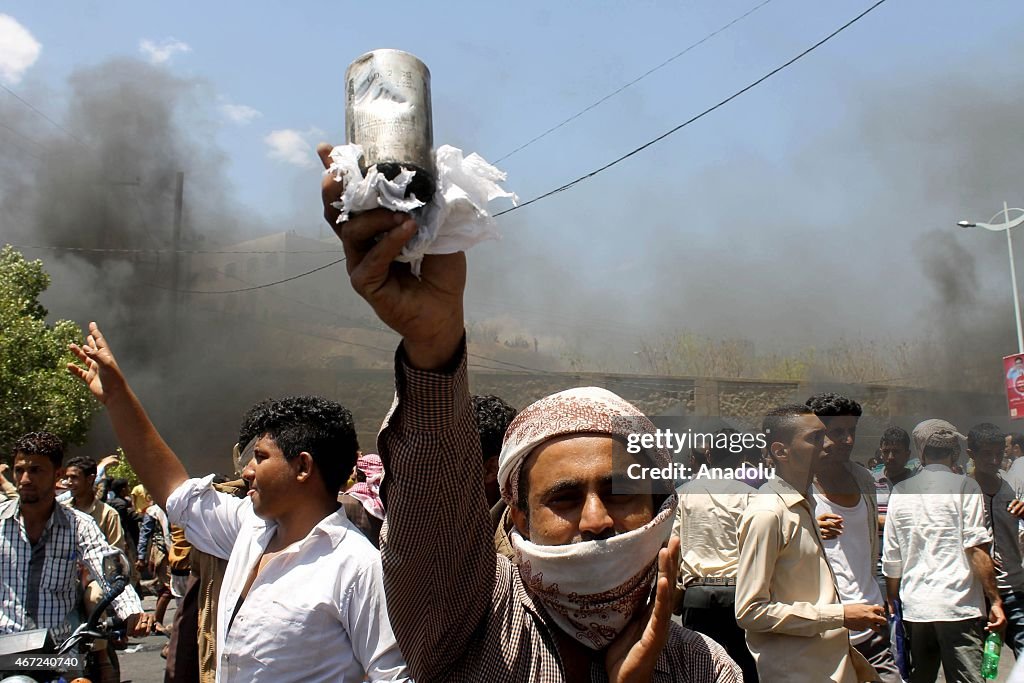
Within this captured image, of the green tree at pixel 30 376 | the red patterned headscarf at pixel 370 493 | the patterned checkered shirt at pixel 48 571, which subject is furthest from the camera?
the green tree at pixel 30 376

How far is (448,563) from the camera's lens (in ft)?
4.64

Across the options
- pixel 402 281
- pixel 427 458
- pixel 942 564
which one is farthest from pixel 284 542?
pixel 942 564

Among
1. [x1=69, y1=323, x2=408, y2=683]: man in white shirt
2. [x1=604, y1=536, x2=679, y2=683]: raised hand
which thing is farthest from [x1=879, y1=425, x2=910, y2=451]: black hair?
[x1=604, y1=536, x2=679, y2=683]: raised hand

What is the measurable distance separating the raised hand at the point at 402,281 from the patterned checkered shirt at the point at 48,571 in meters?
3.83

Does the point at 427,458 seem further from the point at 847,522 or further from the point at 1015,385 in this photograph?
the point at 1015,385

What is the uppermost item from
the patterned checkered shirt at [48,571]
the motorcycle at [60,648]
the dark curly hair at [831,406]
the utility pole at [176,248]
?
the utility pole at [176,248]

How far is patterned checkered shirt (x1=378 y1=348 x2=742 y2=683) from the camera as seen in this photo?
4.34 feet

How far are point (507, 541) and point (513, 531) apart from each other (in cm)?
104

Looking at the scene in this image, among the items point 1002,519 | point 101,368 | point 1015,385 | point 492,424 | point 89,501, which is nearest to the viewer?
point 101,368

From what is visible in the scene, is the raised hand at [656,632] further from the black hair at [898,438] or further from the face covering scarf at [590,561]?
the black hair at [898,438]

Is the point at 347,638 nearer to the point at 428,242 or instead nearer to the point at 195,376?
the point at 428,242

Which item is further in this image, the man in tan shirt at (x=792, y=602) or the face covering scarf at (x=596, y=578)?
the man in tan shirt at (x=792, y=602)

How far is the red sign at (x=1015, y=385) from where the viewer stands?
6.16m

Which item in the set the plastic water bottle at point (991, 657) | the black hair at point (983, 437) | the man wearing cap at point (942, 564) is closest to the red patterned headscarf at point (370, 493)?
the man wearing cap at point (942, 564)
